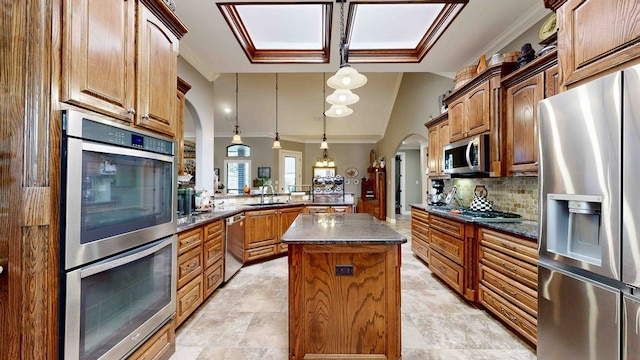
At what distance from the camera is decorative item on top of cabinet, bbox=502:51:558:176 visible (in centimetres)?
214

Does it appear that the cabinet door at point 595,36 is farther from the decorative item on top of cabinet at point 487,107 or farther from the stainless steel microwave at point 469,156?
the stainless steel microwave at point 469,156

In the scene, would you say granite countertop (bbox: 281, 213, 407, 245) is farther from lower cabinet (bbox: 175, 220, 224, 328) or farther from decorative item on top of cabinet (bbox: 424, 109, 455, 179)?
decorative item on top of cabinet (bbox: 424, 109, 455, 179)

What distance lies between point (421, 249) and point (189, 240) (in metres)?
3.20

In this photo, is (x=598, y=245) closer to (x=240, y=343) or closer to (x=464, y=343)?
(x=464, y=343)

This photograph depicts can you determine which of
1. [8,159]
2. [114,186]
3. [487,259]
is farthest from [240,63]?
[487,259]

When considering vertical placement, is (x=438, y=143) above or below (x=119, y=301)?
above

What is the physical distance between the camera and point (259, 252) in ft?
13.3

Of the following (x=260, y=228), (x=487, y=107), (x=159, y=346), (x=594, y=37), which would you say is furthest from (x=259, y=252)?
(x=594, y=37)

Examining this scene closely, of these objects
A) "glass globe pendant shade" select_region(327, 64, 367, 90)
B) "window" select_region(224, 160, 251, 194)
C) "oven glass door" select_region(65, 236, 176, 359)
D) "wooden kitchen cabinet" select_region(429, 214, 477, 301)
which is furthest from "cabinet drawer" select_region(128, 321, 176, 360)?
"window" select_region(224, 160, 251, 194)

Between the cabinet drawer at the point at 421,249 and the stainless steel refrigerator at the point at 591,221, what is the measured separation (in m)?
2.19

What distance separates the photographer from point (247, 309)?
2.61m

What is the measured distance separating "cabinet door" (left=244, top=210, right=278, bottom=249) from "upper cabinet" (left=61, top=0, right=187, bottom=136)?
7.67 ft

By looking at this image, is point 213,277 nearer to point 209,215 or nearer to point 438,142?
point 209,215

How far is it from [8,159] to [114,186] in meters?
0.39
